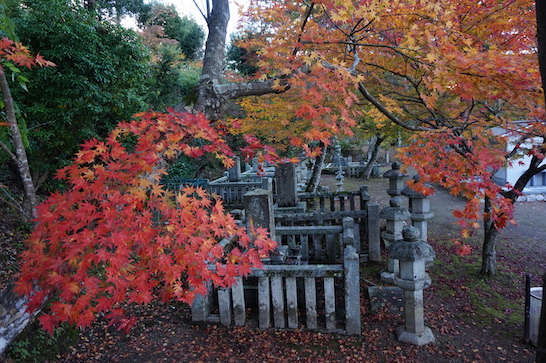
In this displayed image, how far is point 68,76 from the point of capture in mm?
7293

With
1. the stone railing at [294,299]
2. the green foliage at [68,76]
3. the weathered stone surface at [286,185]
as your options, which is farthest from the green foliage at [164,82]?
the stone railing at [294,299]

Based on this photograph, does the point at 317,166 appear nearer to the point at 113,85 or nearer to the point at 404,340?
the point at 113,85

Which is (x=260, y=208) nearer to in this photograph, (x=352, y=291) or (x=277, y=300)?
(x=277, y=300)

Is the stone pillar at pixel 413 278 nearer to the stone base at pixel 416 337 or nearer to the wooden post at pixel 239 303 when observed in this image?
the stone base at pixel 416 337

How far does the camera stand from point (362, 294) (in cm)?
596

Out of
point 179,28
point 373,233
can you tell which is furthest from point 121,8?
point 373,233

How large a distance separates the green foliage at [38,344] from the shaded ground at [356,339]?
12 centimetres

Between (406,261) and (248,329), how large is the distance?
2.49m

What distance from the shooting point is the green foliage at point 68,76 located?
23.7 feet

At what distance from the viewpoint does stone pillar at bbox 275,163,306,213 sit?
29.5 feet

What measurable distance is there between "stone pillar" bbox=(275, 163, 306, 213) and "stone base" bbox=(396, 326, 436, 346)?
4733 millimetres

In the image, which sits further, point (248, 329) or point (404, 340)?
point (248, 329)

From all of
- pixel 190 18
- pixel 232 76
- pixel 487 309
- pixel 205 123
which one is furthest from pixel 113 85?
pixel 190 18

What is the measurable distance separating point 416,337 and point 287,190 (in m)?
5.27
